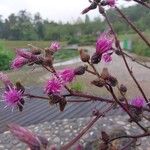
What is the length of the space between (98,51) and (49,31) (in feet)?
127

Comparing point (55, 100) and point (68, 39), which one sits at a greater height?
point (55, 100)

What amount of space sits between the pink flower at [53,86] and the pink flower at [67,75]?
0.01 m

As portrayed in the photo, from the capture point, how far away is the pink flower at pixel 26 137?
688 millimetres

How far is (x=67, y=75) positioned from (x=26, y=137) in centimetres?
28

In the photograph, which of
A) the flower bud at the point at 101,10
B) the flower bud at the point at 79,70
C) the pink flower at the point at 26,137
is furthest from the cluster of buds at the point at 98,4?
the pink flower at the point at 26,137

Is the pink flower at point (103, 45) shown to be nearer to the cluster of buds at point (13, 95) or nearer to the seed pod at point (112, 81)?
the seed pod at point (112, 81)

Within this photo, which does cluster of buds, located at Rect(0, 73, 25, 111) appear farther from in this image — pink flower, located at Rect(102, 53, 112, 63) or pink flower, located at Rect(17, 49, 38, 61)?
pink flower, located at Rect(102, 53, 112, 63)

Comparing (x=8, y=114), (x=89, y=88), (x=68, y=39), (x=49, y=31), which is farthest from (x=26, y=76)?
(x=49, y=31)

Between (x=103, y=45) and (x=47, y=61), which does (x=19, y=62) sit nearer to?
(x=47, y=61)

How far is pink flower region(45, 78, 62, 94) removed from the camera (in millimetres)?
940

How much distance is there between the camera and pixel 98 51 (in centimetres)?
100

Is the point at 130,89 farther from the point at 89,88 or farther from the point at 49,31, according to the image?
the point at 49,31

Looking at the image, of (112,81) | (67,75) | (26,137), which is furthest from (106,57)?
(26,137)

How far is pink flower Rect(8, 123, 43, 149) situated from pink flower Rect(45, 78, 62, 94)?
0.24m
